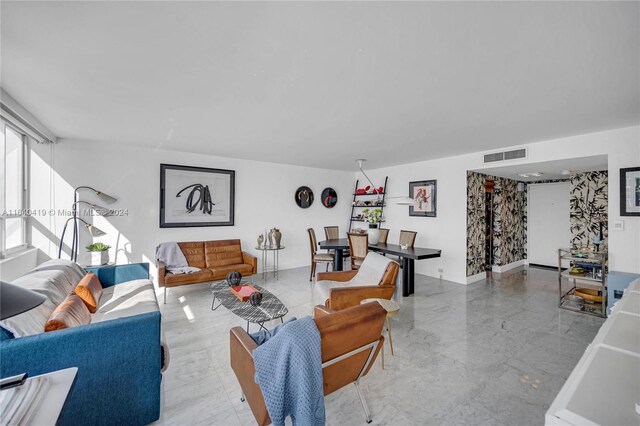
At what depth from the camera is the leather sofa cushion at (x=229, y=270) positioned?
14.9 feet

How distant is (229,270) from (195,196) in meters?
1.61

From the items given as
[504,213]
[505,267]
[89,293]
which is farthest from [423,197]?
[89,293]

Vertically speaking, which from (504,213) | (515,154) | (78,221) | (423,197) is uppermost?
(515,154)

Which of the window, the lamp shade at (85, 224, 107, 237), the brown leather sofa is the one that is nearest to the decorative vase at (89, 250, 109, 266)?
the lamp shade at (85, 224, 107, 237)

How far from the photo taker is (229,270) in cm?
462

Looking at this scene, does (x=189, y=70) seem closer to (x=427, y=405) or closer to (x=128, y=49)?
(x=128, y=49)

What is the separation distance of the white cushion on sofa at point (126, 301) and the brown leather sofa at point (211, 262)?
670mm

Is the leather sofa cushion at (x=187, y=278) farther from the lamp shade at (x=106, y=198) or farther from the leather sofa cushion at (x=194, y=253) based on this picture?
the lamp shade at (x=106, y=198)

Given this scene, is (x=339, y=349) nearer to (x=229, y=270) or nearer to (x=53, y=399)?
(x=53, y=399)

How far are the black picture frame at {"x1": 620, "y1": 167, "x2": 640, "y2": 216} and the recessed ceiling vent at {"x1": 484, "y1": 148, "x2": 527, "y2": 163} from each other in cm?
114

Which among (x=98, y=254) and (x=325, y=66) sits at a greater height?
(x=325, y=66)

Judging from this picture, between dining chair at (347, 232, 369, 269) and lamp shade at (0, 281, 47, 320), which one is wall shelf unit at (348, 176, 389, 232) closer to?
dining chair at (347, 232, 369, 269)

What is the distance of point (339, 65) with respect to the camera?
2.02 metres

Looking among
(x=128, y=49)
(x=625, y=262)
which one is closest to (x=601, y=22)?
(x=128, y=49)
